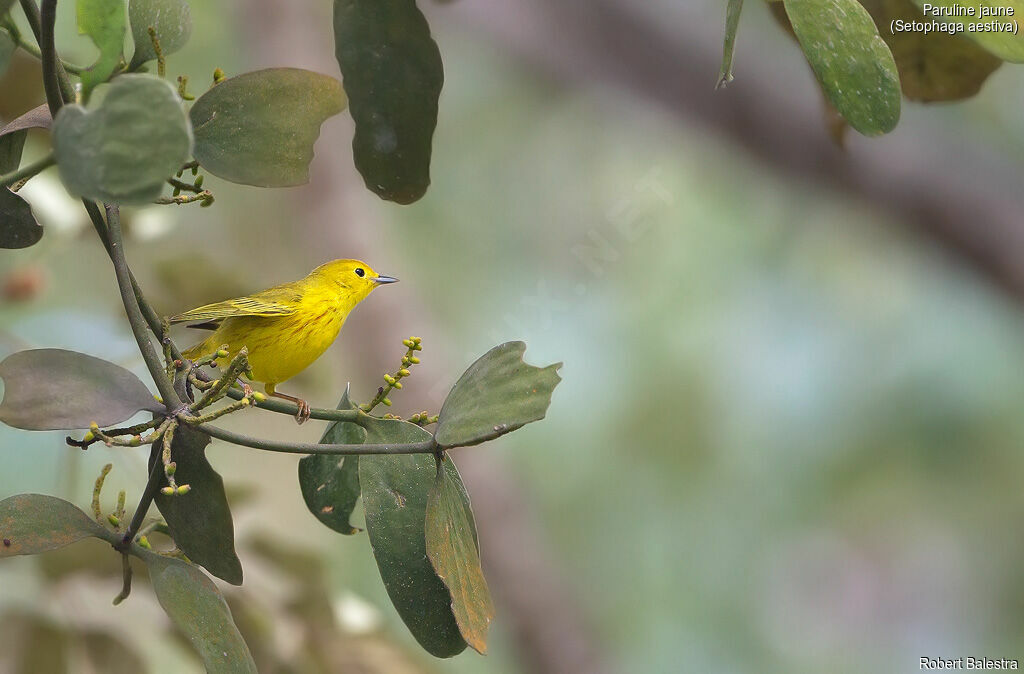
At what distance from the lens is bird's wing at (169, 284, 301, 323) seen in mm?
568

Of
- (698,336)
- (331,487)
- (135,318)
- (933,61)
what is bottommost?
(698,336)

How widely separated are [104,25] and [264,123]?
0.09 m

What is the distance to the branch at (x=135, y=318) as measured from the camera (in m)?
0.39

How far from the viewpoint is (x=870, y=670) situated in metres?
2.21

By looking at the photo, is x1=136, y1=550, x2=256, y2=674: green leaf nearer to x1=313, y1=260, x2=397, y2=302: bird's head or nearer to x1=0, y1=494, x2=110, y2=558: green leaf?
x1=0, y1=494, x2=110, y2=558: green leaf

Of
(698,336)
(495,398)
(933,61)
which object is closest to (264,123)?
(495,398)

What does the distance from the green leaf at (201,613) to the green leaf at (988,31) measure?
0.39 meters

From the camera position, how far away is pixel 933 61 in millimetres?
614

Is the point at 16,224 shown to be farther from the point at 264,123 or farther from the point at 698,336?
the point at 698,336

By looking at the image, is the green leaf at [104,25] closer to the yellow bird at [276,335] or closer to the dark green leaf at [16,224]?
the dark green leaf at [16,224]

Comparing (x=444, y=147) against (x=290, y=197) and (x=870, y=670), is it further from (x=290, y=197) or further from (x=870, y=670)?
(x=870, y=670)

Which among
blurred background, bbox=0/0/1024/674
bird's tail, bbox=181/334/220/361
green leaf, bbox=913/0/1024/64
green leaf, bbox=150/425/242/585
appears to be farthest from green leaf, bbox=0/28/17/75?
blurred background, bbox=0/0/1024/674

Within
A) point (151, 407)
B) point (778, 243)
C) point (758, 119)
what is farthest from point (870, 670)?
point (151, 407)

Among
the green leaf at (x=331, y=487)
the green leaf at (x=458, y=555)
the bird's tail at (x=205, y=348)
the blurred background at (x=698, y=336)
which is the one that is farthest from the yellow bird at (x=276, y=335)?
the blurred background at (x=698, y=336)
